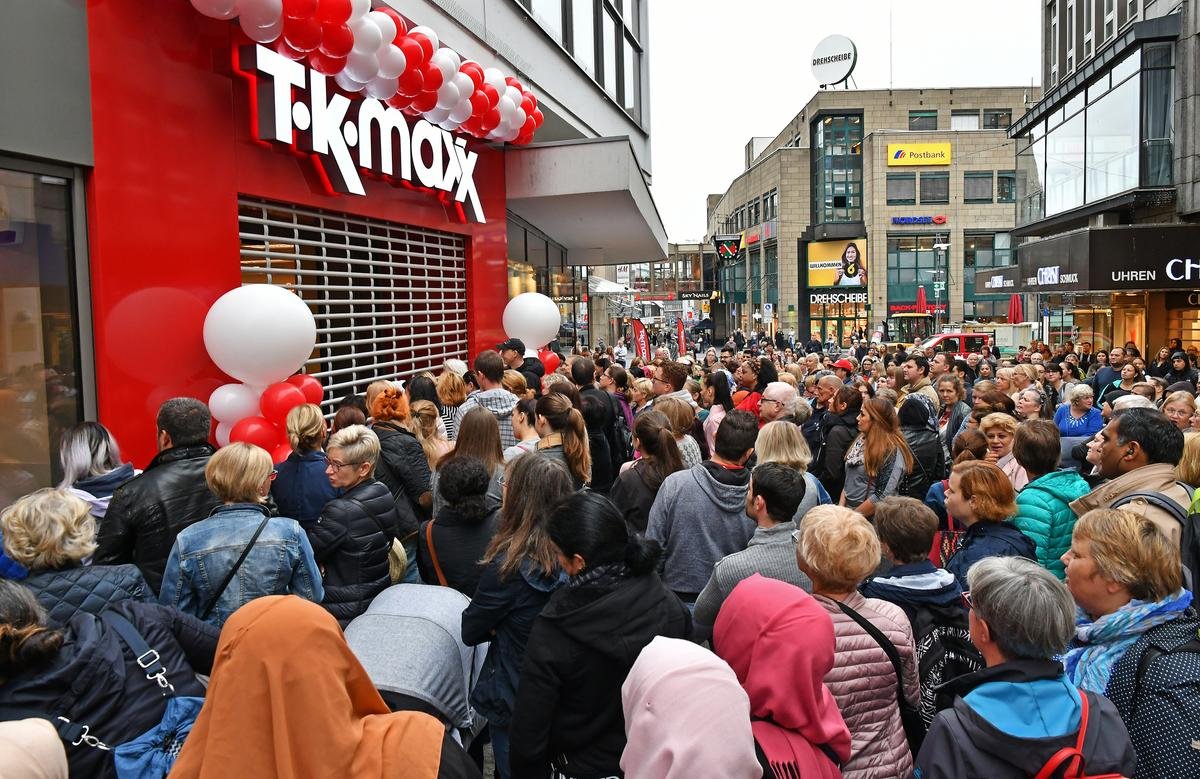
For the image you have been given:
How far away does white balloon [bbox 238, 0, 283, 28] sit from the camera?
6625 millimetres

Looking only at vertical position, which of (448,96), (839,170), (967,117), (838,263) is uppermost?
(967,117)

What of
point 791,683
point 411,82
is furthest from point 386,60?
point 791,683

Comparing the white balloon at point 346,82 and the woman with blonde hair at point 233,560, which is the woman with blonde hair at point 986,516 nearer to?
the woman with blonde hair at point 233,560

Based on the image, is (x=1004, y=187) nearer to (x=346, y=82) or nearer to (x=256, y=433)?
(x=346, y=82)

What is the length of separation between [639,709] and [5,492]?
17.9 feet

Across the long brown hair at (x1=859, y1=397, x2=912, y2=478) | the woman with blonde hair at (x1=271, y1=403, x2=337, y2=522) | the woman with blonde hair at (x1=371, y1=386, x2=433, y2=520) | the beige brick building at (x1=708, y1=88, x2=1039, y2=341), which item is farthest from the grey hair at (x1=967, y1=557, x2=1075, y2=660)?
the beige brick building at (x1=708, y1=88, x2=1039, y2=341)

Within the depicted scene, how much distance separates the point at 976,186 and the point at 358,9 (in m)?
52.7

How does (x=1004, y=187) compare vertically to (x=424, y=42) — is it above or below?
above

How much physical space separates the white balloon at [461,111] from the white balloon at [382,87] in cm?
139

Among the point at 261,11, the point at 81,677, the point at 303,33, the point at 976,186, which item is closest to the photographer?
the point at 81,677

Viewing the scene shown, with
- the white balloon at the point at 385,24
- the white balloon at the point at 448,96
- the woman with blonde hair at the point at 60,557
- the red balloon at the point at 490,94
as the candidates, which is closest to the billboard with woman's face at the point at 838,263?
the red balloon at the point at 490,94

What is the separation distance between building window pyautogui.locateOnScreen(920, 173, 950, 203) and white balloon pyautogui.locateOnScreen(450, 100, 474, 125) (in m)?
48.1

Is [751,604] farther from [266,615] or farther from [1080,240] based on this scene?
[1080,240]

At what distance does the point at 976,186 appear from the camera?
171 feet
